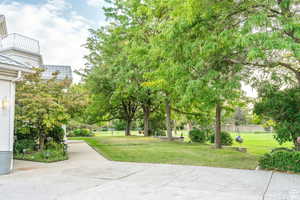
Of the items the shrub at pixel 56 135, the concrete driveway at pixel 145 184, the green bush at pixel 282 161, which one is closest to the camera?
the concrete driveway at pixel 145 184

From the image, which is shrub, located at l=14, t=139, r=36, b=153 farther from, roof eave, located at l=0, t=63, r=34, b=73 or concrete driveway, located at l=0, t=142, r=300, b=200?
roof eave, located at l=0, t=63, r=34, b=73

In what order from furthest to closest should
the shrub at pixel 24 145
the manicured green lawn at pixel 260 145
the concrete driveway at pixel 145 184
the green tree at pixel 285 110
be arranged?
1. the manicured green lawn at pixel 260 145
2. the shrub at pixel 24 145
3. the green tree at pixel 285 110
4. the concrete driveway at pixel 145 184

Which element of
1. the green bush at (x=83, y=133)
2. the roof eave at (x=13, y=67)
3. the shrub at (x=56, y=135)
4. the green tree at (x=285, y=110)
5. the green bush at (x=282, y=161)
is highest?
the roof eave at (x=13, y=67)

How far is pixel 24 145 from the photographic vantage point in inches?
457

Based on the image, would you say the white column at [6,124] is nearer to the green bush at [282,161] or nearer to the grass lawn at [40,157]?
the grass lawn at [40,157]

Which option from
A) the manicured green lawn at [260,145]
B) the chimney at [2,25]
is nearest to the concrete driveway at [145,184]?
the manicured green lawn at [260,145]

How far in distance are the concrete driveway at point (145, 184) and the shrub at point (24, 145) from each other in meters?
3.29

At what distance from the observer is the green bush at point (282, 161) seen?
747 cm

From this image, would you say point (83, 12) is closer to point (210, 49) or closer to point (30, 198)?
point (210, 49)

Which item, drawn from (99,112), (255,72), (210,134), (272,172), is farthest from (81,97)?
(99,112)

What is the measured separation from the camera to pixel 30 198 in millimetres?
5051

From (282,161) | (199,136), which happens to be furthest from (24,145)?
(199,136)

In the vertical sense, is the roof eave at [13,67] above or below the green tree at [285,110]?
above

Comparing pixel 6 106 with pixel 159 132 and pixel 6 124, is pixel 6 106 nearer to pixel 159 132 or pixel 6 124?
pixel 6 124
